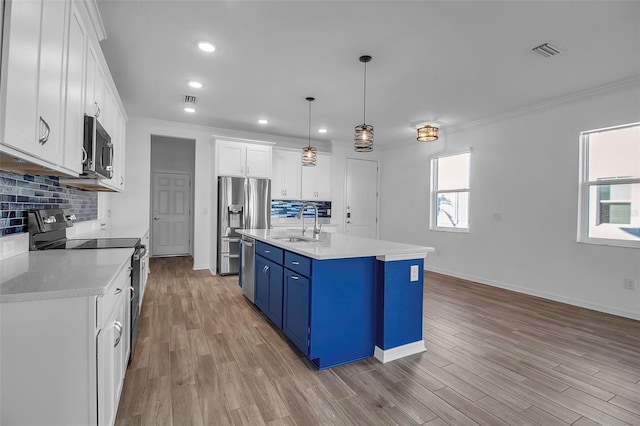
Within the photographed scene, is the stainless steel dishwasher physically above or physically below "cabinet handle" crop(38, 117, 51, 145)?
below

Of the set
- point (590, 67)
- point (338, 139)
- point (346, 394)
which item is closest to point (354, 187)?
point (338, 139)

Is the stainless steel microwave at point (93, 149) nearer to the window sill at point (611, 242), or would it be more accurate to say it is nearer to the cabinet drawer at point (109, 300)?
the cabinet drawer at point (109, 300)

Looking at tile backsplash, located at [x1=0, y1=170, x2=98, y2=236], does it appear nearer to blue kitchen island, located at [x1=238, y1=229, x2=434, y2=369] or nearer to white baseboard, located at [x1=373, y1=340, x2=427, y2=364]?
blue kitchen island, located at [x1=238, y1=229, x2=434, y2=369]

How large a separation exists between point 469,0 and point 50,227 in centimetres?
347

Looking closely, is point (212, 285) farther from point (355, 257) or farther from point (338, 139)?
point (338, 139)

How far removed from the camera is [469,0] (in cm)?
219

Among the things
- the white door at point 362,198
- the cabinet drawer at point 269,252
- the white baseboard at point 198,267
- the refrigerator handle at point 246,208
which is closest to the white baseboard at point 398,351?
the cabinet drawer at point 269,252

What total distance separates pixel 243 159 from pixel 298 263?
3.61m

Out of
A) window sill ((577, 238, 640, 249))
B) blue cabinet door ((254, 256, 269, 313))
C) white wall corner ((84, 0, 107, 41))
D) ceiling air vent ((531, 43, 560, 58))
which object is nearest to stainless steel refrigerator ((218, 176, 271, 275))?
blue cabinet door ((254, 256, 269, 313))

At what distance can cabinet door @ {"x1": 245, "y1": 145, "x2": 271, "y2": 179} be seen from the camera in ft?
18.2

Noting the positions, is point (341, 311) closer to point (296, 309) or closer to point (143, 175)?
point (296, 309)

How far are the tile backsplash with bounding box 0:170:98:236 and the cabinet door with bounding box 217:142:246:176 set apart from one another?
244 centimetres

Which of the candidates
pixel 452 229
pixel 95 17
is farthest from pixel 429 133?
pixel 95 17

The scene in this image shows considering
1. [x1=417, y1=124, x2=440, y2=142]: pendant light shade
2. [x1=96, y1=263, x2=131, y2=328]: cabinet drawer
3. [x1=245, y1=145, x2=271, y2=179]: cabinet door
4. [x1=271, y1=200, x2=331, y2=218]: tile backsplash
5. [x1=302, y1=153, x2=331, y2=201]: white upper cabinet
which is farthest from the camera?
[x1=302, y1=153, x2=331, y2=201]: white upper cabinet
